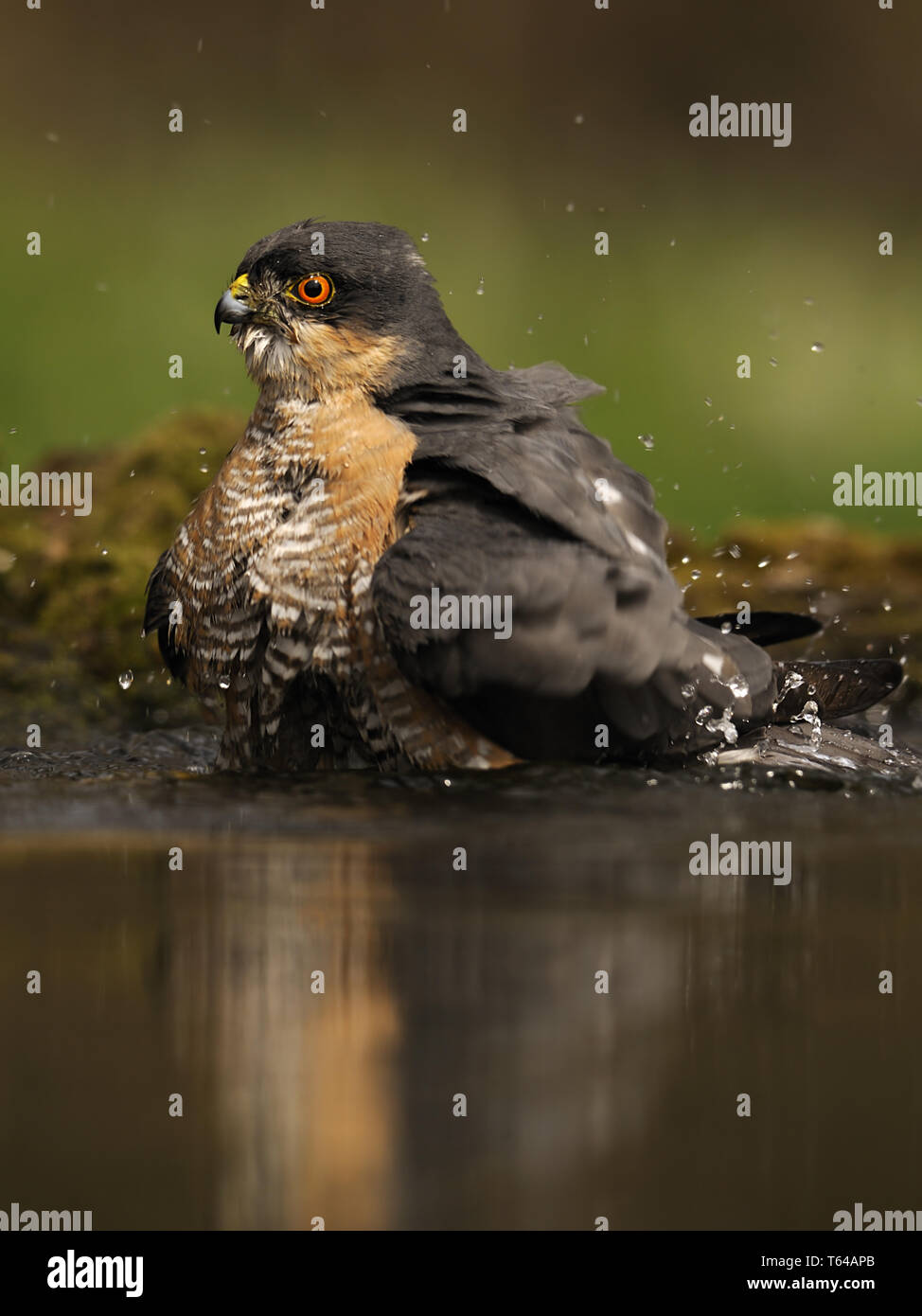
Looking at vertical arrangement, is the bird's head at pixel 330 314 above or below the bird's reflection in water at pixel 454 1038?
above

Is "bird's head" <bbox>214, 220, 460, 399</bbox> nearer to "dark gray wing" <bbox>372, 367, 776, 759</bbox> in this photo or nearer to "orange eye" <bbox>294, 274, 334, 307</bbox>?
"orange eye" <bbox>294, 274, 334, 307</bbox>

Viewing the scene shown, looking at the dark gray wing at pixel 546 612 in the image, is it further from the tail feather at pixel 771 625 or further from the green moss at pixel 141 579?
the green moss at pixel 141 579

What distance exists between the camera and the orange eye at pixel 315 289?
15.6ft

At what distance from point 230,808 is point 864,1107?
212 cm

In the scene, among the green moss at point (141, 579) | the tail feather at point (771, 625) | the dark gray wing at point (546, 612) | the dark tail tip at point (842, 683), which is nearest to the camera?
the dark gray wing at point (546, 612)

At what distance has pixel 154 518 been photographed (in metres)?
7.57

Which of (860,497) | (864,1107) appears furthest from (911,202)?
(864,1107)

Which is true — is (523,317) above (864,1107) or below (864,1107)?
above

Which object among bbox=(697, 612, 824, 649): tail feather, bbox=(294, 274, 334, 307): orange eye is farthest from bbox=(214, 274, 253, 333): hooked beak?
bbox=(697, 612, 824, 649): tail feather

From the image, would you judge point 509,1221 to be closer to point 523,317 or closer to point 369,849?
point 369,849

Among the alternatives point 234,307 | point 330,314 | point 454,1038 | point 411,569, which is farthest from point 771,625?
point 454,1038

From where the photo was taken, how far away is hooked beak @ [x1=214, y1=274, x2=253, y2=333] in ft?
15.7

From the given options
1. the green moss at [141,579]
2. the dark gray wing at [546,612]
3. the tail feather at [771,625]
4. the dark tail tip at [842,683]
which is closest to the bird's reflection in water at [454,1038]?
the dark gray wing at [546,612]

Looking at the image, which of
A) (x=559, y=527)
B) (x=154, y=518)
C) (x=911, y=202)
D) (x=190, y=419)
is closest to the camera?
(x=559, y=527)
